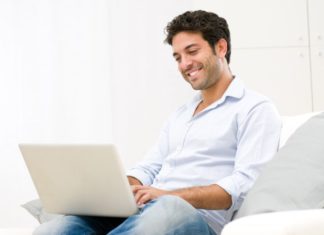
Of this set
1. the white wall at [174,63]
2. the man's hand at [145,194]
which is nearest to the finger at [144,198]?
the man's hand at [145,194]

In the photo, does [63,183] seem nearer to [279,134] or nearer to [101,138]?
[279,134]

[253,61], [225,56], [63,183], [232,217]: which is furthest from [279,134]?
[253,61]

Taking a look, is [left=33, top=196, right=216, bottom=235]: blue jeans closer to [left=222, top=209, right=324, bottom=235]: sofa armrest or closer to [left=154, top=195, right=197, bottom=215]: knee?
[left=154, top=195, right=197, bottom=215]: knee

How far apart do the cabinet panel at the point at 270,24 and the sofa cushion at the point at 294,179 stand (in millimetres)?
1531

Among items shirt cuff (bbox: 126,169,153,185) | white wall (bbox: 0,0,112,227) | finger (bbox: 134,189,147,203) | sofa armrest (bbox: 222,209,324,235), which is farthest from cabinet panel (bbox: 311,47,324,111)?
sofa armrest (bbox: 222,209,324,235)

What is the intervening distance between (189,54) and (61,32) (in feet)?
5.04

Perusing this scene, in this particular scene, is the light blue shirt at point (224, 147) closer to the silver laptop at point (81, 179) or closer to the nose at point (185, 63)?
the nose at point (185, 63)

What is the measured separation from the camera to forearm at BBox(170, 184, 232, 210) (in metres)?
1.68

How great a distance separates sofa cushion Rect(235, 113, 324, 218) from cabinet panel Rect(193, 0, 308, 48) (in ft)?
5.02

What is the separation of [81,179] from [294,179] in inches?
21.0

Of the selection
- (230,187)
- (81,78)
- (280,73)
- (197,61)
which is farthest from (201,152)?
(81,78)

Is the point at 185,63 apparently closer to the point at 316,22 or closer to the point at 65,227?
the point at 65,227

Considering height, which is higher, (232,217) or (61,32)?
(61,32)

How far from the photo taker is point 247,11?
320 centimetres
